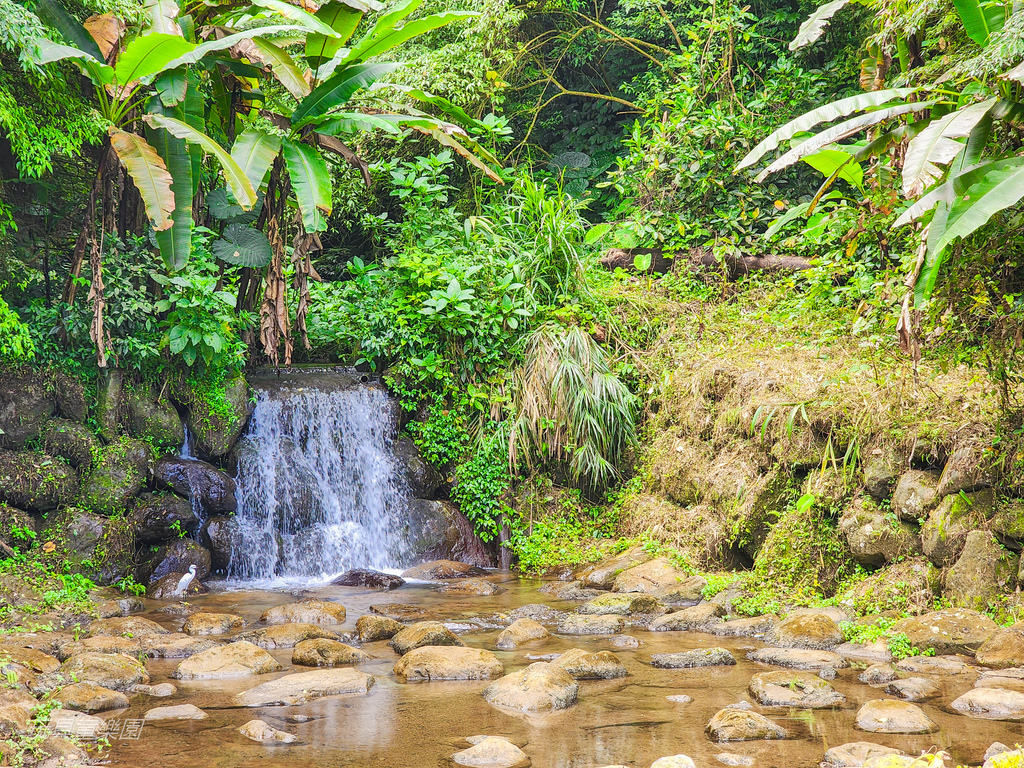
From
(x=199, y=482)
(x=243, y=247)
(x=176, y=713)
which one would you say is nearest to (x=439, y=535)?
(x=199, y=482)

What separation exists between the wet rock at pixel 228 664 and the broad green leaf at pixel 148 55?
14.7ft

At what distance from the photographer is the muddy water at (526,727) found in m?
3.84

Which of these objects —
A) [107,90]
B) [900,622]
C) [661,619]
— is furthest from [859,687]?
[107,90]

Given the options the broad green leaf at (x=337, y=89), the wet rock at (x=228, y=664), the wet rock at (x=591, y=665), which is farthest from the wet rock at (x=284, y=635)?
the broad green leaf at (x=337, y=89)

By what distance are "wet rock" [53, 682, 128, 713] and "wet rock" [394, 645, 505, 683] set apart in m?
1.57

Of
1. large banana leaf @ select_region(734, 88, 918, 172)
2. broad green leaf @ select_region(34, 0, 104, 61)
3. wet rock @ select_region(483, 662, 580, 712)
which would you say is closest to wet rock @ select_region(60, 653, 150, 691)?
wet rock @ select_region(483, 662, 580, 712)

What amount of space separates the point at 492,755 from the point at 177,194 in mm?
5558

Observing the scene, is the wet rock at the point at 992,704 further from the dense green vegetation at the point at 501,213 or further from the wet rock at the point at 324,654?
the wet rock at the point at 324,654

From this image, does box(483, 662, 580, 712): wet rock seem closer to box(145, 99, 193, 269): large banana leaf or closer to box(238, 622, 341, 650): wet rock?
box(238, 622, 341, 650): wet rock

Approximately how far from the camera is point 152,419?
8008 mm

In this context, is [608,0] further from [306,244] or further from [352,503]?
[352,503]

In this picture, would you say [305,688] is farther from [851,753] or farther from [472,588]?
[472,588]

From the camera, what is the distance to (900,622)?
18.1 feet

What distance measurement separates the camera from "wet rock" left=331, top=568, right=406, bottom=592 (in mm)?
7828
